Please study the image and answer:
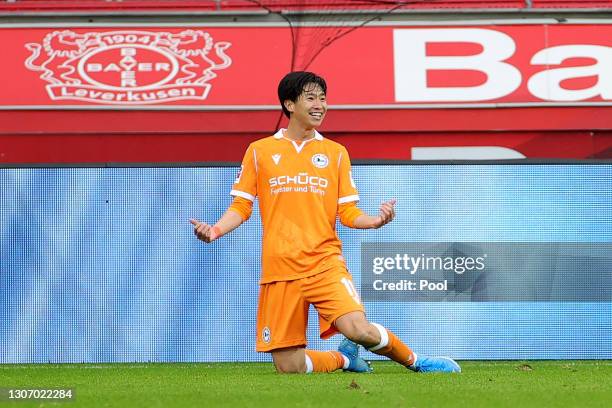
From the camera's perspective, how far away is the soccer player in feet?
23.4

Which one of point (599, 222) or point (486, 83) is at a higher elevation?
point (486, 83)

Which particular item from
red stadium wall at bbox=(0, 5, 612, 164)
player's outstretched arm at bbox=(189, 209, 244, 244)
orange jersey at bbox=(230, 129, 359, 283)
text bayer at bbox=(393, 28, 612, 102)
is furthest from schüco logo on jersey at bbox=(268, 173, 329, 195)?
text bayer at bbox=(393, 28, 612, 102)

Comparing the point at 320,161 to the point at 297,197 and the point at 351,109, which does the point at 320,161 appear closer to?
the point at 297,197

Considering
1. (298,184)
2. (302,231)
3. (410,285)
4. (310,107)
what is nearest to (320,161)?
(298,184)

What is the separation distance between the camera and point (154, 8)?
14133 mm

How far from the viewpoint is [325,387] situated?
6145mm

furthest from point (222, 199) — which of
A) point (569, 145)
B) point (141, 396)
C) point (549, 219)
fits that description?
point (569, 145)

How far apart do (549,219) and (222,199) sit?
2.28 m

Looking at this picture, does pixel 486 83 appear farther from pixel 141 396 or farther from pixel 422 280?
pixel 141 396

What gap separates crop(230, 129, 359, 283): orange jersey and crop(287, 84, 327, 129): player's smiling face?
0.44 ft

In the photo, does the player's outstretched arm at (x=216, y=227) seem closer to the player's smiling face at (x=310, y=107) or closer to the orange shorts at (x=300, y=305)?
the orange shorts at (x=300, y=305)

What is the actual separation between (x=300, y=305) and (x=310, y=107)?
1094 mm

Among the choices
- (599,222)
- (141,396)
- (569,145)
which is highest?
(569,145)

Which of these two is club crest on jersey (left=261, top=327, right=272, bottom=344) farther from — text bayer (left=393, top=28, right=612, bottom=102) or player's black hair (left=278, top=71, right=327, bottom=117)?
text bayer (left=393, top=28, right=612, bottom=102)
